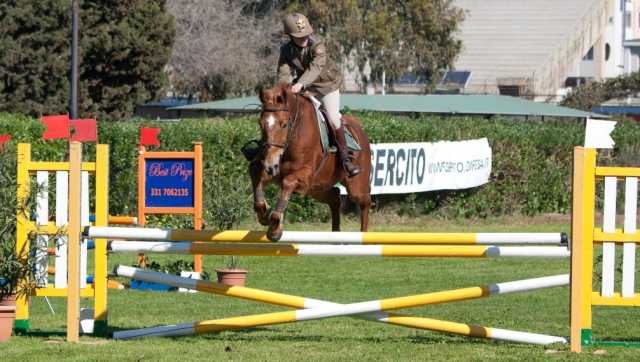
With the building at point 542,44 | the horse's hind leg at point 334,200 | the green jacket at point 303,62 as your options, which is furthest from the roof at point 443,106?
the green jacket at point 303,62

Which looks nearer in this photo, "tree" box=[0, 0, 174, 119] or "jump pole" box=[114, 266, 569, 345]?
"jump pole" box=[114, 266, 569, 345]

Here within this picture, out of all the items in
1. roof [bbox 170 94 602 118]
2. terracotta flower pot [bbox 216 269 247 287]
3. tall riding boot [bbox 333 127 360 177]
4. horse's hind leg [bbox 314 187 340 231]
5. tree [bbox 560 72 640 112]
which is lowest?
terracotta flower pot [bbox 216 269 247 287]

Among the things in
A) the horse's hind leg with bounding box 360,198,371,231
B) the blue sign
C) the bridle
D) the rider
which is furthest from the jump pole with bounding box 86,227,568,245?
the blue sign

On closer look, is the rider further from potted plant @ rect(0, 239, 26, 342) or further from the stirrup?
potted plant @ rect(0, 239, 26, 342)

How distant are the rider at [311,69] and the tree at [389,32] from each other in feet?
144

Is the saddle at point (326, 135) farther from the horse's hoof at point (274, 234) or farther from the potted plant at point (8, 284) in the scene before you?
the potted plant at point (8, 284)

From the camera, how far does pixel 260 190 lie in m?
11.3

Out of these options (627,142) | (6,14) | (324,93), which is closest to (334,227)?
(324,93)

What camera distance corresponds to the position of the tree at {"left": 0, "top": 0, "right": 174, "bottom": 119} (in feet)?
130

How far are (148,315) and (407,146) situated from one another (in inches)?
547

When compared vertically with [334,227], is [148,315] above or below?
below

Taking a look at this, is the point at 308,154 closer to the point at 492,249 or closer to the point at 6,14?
the point at 492,249

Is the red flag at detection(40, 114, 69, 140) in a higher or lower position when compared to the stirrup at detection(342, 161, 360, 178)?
Answer: higher

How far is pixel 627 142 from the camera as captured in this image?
32.2 metres
